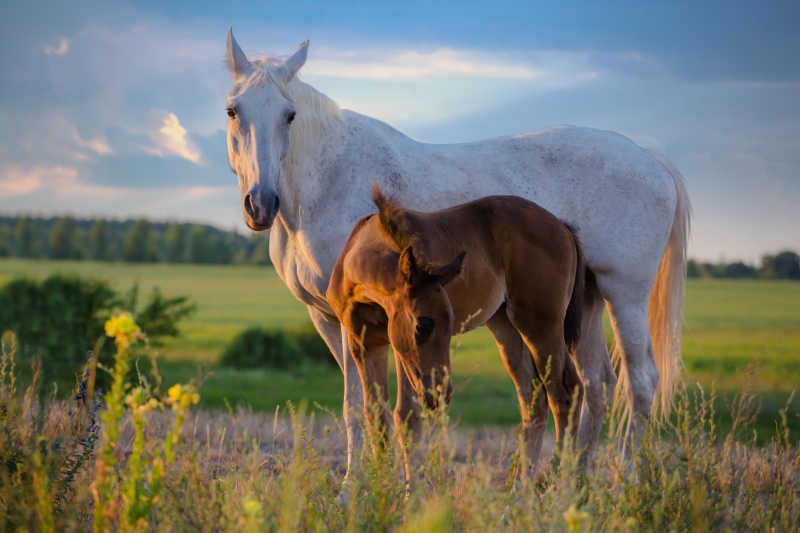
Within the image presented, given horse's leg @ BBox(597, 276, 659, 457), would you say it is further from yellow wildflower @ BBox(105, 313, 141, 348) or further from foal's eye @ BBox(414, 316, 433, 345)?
yellow wildflower @ BBox(105, 313, 141, 348)

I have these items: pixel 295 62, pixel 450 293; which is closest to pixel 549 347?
pixel 450 293

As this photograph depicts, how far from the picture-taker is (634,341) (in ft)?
19.3

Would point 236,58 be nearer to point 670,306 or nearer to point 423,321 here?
point 423,321

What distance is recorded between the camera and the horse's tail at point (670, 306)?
21.5 ft

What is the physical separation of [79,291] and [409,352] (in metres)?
10.7

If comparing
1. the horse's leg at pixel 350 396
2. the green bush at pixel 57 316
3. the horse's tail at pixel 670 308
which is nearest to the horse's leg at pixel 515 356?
the horse's leg at pixel 350 396

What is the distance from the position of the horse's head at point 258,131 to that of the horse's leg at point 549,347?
1811 millimetres

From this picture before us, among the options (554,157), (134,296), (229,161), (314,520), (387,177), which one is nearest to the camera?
(314,520)

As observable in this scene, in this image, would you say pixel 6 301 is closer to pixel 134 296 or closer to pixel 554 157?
pixel 134 296

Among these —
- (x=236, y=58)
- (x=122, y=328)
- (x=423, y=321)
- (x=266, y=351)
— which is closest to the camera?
(x=122, y=328)

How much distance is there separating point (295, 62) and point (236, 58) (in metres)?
0.44

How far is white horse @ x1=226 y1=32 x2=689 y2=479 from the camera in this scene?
478cm

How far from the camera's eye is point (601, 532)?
3.09 m

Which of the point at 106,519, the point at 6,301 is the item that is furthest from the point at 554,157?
the point at 6,301
